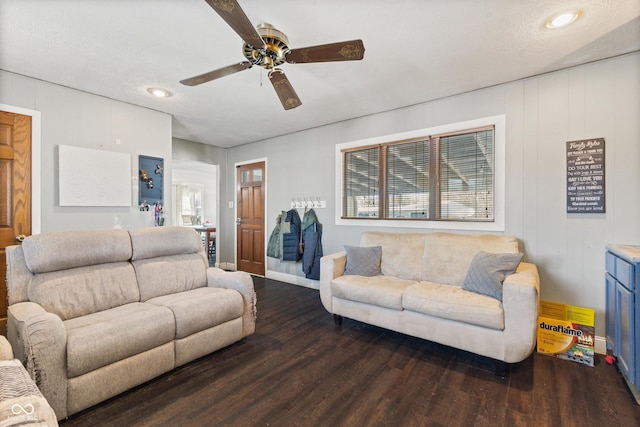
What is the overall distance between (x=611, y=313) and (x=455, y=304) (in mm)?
1216

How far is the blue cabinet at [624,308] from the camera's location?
1812 millimetres

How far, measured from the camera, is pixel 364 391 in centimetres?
192

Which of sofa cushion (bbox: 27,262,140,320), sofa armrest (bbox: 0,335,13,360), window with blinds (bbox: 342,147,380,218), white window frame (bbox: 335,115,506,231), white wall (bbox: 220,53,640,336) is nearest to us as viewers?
sofa armrest (bbox: 0,335,13,360)

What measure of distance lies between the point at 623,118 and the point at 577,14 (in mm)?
1108

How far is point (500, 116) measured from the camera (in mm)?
2906

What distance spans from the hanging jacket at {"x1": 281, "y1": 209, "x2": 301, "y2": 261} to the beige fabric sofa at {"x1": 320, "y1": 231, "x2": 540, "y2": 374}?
1.30 m

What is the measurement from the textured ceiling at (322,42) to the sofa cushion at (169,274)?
1.79 m

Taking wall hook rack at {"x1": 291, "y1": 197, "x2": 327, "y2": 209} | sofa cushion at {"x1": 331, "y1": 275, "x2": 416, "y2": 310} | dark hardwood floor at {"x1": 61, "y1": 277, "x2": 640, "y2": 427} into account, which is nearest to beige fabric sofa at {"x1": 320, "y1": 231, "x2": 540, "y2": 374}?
sofa cushion at {"x1": 331, "y1": 275, "x2": 416, "y2": 310}

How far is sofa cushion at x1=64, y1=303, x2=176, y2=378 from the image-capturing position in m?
1.65

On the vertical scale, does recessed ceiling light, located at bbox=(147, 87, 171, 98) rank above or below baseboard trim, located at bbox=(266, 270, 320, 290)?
above

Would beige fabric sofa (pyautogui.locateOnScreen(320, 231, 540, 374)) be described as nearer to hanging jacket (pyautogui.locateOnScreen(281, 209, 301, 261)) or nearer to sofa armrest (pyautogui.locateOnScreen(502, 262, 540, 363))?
sofa armrest (pyautogui.locateOnScreen(502, 262, 540, 363))

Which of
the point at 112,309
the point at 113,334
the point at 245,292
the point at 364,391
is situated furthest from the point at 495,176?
the point at 112,309

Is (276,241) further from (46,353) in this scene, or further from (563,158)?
(563,158)

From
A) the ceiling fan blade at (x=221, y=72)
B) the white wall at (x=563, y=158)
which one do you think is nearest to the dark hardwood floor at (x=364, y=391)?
the white wall at (x=563, y=158)
